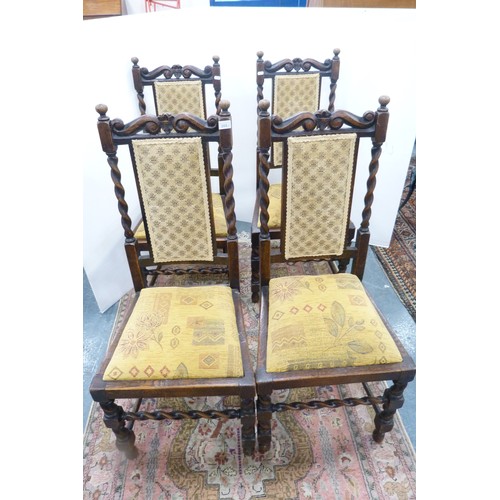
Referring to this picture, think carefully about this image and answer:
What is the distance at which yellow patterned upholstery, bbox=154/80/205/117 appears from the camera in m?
2.18

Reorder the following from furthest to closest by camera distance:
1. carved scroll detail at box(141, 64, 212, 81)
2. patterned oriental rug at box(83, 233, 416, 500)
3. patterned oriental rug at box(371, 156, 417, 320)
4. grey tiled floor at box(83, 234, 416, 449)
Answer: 1. patterned oriental rug at box(371, 156, 417, 320)
2. carved scroll detail at box(141, 64, 212, 81)
3. grey tiled floor at box(83, 234, 416, 449)
4. patterned oriental rug at box(83, 233, 416, 500)

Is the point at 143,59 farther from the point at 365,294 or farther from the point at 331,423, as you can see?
the point at 331,423

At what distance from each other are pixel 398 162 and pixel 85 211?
6.59 ft

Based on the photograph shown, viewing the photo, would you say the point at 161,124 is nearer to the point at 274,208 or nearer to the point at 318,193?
the point at 318,193

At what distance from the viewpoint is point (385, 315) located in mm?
2143

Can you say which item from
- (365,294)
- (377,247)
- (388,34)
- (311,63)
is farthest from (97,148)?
(377,247)

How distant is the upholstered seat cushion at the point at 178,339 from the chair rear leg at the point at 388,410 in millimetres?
586

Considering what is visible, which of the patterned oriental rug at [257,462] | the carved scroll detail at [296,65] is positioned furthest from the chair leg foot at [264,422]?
the carved scroll detail at [296,65]

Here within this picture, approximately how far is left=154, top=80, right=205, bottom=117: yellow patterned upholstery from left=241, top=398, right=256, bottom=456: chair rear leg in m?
1.75

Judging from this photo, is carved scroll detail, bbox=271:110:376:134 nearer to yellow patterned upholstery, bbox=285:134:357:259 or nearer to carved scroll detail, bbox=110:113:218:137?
yellow patterned upholstery, bbox=285:134:357:259

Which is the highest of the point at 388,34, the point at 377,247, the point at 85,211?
the point at 388,34

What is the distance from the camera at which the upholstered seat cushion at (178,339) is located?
118 cm

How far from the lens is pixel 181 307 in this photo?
1.38m

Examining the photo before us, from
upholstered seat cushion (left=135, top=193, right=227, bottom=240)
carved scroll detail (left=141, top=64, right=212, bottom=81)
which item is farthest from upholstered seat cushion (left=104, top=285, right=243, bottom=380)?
carved scroll detail (left=141, top=64, right=212, bottom=81)
